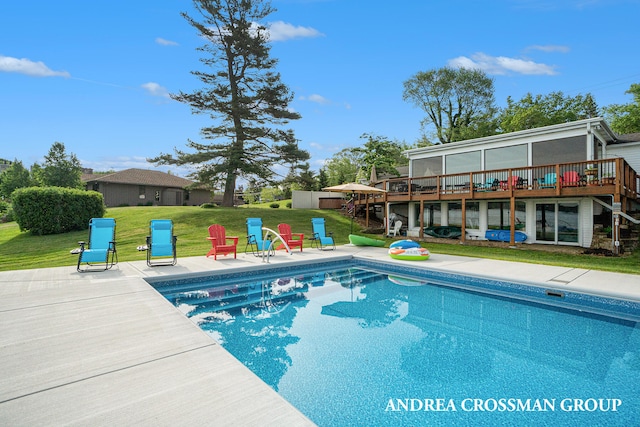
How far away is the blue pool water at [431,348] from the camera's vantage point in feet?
10.0

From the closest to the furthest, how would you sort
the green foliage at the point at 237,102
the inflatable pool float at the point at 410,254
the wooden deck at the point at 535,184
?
the inflatable pool float at the point at 410,254 → the wooden deck at the point at 535,184 → the green foliage at the point at 237,102

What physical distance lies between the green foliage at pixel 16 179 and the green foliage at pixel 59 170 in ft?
21.1

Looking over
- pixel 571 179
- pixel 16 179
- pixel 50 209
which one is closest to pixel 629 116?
pixel 571 179

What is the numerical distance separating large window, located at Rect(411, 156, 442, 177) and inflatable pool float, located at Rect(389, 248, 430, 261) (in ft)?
27.8

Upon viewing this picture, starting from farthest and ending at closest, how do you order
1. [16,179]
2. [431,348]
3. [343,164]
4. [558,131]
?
1. [343,164]
2. [16,179]
3. [558,131]
4. [431,348]

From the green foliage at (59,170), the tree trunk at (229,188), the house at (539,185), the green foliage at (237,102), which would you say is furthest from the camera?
the green foliage at (59,170)

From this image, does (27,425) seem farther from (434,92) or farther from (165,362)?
(434,92)

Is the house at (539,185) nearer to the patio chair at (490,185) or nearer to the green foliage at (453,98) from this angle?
the patio chair at (490,185)

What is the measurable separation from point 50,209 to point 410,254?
1556cm

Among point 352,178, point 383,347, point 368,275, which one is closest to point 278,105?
point 352,178

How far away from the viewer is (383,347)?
442cm

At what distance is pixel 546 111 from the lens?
31.5 metres

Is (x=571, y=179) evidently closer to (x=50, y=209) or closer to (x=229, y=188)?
(x=229, y=188)

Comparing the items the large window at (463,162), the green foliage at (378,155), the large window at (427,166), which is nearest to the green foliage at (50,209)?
the large window at (427,166)
